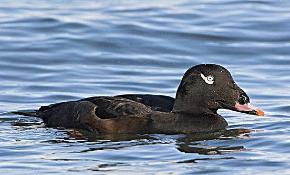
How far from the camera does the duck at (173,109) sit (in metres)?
10.9

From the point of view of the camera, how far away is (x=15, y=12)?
63.7 feet

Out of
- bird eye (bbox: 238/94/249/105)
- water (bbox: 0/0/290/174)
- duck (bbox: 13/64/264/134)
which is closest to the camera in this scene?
water (bbox: 0/0/290/174)

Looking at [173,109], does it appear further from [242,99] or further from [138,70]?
[138,70]

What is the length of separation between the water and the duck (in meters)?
0.14

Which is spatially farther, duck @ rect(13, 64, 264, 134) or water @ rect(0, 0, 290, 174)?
duck @ rect(13, 64, 264, 134)

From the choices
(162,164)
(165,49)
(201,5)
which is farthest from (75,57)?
(162,164)

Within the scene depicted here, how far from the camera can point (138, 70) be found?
1538 centimetres

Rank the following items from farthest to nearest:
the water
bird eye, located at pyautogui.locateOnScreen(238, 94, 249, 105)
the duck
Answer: bird eye, located at pyautogui.locateOnScreen(238, 94, 249, 105) < the duck < the water

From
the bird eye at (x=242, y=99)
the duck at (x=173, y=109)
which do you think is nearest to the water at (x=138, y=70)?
the duck at (x=173, y=109)

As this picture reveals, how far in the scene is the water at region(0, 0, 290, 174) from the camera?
9.73 m

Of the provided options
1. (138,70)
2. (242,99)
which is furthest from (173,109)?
(138,70)

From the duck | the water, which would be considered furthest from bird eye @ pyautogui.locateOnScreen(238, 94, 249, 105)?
the water

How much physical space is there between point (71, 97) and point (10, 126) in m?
1.99

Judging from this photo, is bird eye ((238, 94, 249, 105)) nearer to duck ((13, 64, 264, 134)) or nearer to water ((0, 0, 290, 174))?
duck ((13, 64, 264, 134))
